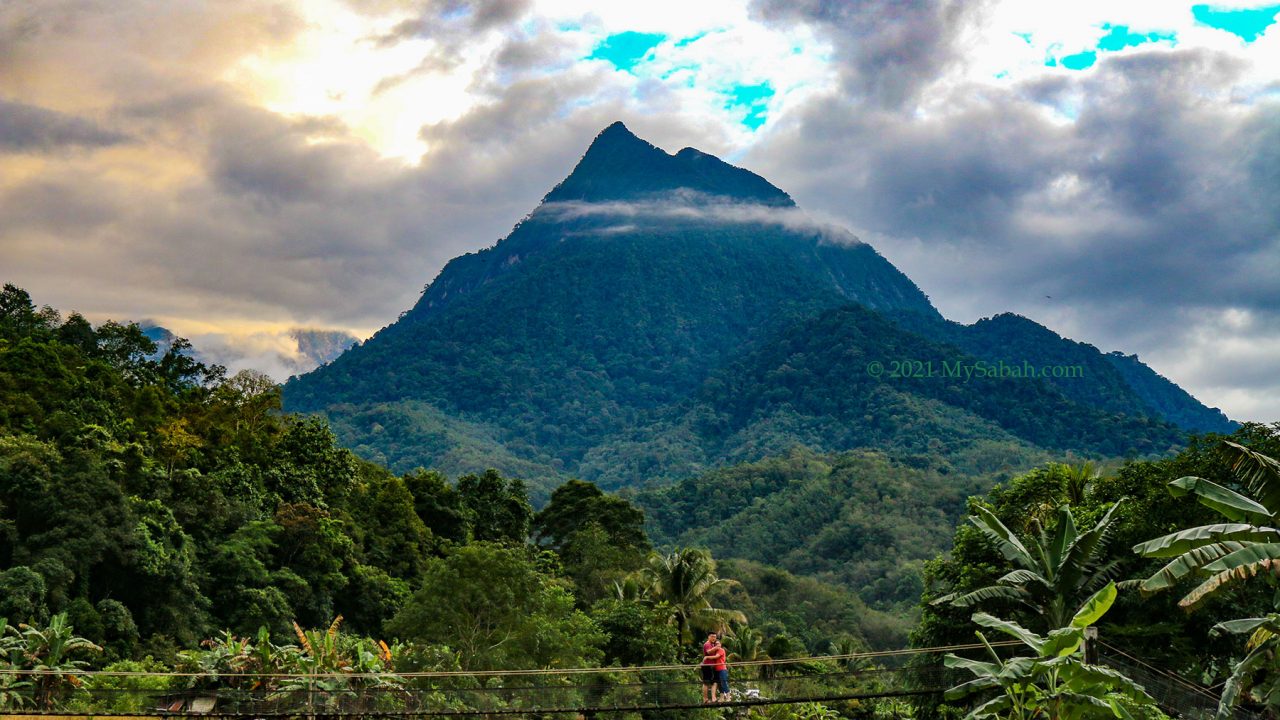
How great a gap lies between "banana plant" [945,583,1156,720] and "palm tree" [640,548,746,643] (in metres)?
28.0

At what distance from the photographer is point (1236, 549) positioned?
13.8 meters

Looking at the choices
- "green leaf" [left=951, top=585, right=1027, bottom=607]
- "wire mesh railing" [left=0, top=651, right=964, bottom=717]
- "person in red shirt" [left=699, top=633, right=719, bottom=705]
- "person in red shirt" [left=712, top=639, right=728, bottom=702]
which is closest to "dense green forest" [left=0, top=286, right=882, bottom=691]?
"wire mesh railing" [left=0, top=651, right=964, bottom=717]

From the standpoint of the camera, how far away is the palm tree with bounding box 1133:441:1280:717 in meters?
13.0

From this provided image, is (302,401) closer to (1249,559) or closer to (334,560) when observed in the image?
(334,560)

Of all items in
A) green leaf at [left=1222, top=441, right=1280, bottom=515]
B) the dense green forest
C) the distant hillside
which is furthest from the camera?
the distant hillside

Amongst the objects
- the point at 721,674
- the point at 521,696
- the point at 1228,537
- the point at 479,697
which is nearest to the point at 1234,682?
the point at 1228,537

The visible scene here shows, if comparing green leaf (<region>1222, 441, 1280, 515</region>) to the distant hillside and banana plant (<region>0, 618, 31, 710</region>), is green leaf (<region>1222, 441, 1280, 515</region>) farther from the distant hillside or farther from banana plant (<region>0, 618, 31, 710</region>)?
the distant hillside

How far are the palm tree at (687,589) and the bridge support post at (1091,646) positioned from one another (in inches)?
1072

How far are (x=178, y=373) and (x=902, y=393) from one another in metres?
121

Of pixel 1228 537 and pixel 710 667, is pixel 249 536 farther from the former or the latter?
pixel 1228 537

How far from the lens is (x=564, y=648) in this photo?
97.0ft

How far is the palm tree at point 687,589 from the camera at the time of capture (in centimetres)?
4209

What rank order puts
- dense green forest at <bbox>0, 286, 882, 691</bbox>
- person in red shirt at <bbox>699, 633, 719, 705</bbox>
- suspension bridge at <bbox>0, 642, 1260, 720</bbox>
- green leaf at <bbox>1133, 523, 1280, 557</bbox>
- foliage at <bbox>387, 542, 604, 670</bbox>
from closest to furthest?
suspension bridge at <bbox>0, 642, 1260, 720</bbox> < green leaf at <bbox>1133, 523, 1280, 557</bbox> < person in red shirt at <bbox>699, 633, 719, 705</bbox> < foliage at <bbox>387, 542, 604, 670</bbox> < dense green forest at <bbox>0, 286, 882, 691</bbox>

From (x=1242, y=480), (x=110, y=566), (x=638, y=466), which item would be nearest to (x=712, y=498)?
(x=638, y=466)
